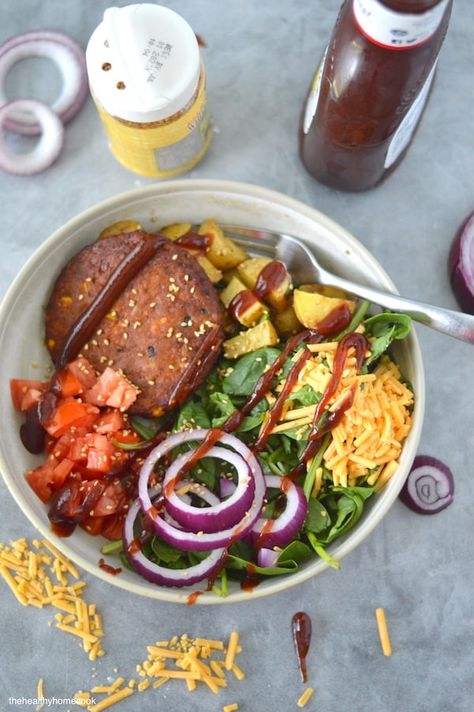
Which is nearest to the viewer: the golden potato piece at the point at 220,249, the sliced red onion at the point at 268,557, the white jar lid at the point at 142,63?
the white jar lid at the point at 142,63

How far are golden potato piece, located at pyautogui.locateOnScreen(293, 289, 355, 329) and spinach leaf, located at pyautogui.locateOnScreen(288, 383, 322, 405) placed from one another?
0.24 metres

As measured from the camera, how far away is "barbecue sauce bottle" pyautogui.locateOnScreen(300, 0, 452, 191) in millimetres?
1800

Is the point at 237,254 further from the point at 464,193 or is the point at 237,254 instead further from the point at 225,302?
the point at 464,193

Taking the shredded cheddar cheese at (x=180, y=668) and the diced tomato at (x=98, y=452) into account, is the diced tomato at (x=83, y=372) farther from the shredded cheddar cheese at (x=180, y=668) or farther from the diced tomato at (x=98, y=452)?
the shredded cheddar cheese at (x=180, y=668)

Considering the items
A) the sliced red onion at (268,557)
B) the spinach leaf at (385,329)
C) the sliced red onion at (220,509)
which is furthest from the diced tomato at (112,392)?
the spinach leaf at (385,329)

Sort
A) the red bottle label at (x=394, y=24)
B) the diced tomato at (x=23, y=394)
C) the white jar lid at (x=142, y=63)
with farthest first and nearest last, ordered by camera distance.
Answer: the diced tomato at (x=23, y=394)
the white jar lid at (x=142, y=63)
the red bottle label at (x=394, y=24)

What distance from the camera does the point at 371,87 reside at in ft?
6.66

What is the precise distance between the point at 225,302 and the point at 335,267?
38 centimetres

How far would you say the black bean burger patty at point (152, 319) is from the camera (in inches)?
90.1

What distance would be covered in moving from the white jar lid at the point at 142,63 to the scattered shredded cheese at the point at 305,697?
1895mm

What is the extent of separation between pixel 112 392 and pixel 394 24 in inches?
51.2

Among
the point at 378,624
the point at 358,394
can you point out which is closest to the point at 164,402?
the point at 358,394

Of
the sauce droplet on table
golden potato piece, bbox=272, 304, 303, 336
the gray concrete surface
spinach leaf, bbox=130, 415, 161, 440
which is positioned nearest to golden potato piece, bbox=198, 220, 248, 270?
golden potato piece, bbox=272, 304, 303, 336

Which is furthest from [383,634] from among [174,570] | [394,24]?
[394,24]
